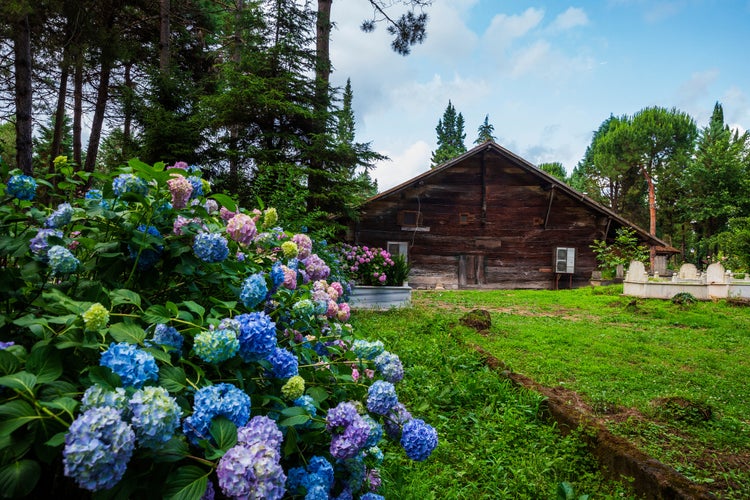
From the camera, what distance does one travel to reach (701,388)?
4516 mm

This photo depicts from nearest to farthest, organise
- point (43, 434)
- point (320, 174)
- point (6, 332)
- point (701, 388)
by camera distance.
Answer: point (43, 434) < point (6, 332) < point (701, 388) < point (320, 174)

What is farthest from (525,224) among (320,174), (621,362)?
(621,362)

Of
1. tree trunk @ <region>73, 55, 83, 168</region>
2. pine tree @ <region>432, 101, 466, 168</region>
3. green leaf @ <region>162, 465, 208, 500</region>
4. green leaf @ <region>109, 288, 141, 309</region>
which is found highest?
pine tree @ <region>432, 101, 466, 168</region>

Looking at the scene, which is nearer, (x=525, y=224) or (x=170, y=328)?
(x=170, y=328)

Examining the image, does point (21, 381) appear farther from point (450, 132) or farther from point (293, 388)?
point (450, 132)

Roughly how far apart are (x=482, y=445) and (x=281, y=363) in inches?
94.0

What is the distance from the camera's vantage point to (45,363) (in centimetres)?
100

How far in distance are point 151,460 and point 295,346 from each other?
2.22 ft

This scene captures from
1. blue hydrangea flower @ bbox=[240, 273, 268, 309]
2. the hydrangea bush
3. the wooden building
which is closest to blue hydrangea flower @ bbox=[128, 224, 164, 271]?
the hydrangea bush

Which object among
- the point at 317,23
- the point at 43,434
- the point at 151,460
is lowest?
the point at 151,460

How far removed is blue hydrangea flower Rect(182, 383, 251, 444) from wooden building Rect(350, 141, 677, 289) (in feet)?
53.5

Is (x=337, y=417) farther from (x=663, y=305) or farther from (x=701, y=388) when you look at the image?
(x=663, y=305)

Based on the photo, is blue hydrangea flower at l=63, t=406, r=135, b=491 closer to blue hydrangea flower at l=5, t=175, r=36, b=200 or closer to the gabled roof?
blue hydrangea flower at l=5, t=175, r=36, b=200

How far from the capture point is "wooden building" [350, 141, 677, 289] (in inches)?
687
